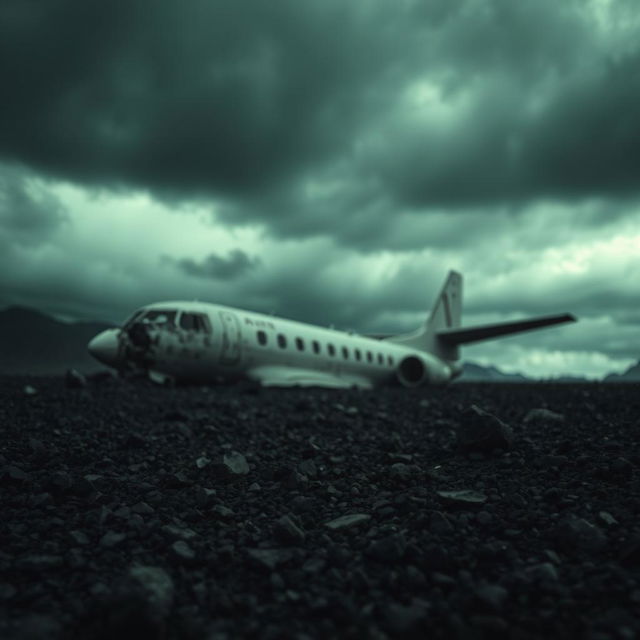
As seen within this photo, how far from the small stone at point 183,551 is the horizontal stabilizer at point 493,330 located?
61.8 feet

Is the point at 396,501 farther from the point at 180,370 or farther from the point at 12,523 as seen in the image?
the point at 180,370

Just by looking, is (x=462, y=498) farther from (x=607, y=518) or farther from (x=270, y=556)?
(x=270, y=556)

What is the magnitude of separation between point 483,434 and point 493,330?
66.4ft

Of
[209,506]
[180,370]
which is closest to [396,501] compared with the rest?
[209,506]

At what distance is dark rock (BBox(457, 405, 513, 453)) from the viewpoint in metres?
3.90

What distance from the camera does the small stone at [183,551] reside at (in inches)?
80.7

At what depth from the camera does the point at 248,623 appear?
5.28ft

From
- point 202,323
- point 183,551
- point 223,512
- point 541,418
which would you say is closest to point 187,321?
point 202,323

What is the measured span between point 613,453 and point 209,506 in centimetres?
317

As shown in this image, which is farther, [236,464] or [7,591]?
[236,464]

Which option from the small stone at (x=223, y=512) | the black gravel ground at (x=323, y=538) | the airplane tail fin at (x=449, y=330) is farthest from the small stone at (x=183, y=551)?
the airplane tail fin at (x=449, y=330)

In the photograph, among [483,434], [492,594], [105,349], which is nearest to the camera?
[492,594]

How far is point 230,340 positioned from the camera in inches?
540

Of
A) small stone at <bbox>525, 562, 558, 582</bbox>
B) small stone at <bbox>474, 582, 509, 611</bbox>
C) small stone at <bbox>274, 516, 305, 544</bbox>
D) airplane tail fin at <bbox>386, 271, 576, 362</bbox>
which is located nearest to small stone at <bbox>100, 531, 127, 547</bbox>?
small stone at <bbox>274, 516, 305, 544</bbox>
